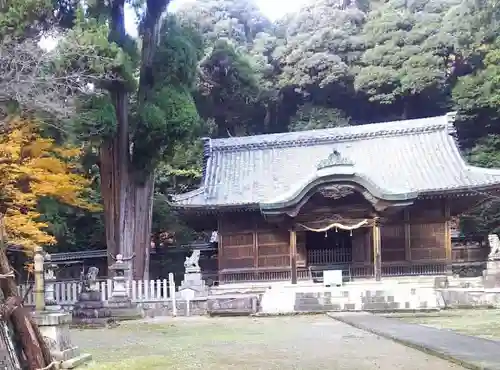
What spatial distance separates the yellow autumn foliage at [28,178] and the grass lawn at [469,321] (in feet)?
33.7

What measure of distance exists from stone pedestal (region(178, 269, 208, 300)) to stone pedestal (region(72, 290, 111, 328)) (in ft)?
7.96

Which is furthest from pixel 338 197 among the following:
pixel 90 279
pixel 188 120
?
pixel 90 279

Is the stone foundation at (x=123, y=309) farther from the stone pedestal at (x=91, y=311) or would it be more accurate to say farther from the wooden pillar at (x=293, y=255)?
the wooden pillar at (x=293, y=255)

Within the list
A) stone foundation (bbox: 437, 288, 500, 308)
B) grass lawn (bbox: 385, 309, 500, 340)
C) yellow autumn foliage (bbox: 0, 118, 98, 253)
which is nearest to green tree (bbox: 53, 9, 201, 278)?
yellow autumn foliage (bbox: 0, 118, 98, 253)

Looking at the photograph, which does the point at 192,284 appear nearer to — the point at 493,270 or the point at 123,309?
the point at 123,309

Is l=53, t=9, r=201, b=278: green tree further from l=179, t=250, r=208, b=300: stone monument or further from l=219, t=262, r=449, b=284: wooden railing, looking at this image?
l=219, t=262, r=449, b=284: wooden railing

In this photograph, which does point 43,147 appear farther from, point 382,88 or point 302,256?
point 382,88

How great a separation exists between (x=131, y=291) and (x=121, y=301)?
0.92 m

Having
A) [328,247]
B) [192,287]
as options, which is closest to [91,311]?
[192,287]

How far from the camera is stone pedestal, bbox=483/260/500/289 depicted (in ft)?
55.2

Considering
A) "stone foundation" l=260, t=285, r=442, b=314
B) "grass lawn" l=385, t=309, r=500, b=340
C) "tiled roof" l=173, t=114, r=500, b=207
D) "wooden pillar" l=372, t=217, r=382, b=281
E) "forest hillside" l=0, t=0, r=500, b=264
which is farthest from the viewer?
"tiled roof" l=173, t=114, r=500, b=207

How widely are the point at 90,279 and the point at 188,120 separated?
5.96 m

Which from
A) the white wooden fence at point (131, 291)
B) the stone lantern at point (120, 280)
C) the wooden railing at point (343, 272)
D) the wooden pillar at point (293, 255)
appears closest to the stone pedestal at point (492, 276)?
the wooden railing at point (343, 272)

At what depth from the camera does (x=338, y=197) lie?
732 inches
